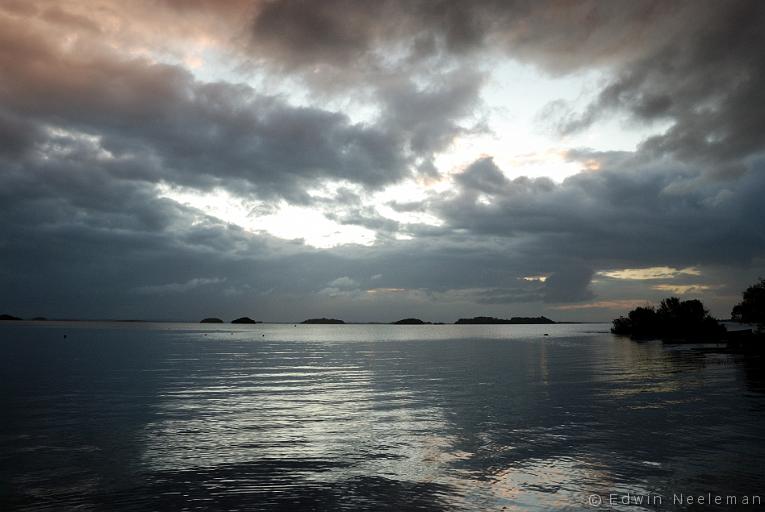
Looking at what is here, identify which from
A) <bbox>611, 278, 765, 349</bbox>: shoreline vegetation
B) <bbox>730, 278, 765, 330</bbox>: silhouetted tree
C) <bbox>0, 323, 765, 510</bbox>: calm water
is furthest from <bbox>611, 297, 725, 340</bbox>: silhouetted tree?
Result: <bbox>0, 323, 765, 510</bbox>: calm water

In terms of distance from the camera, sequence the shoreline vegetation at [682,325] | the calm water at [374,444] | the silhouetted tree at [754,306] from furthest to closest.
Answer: the shoreline vegetation at [682,325], the silhouetted tree at [754,306], the calm water at [374,444]

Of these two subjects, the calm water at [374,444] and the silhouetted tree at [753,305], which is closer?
the calm water at [374,444]

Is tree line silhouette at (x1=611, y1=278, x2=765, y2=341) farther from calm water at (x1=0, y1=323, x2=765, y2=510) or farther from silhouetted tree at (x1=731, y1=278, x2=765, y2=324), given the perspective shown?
calm water at (x1=0, y1=323, x2=765, y2=510)

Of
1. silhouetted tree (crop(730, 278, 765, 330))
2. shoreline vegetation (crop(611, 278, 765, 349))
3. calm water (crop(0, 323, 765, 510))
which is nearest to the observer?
calm water (crop(0, 323, 765, 510))

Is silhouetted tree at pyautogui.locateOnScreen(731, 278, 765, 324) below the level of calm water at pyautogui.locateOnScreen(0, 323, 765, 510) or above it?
above

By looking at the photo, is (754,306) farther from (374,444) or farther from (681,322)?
(374,444)

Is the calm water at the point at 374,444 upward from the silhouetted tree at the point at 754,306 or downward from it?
downward

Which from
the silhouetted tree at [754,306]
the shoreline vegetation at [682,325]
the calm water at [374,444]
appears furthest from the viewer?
the shoreline vegetation at [682,325]

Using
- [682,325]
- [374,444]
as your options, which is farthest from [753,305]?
A: [374,444]

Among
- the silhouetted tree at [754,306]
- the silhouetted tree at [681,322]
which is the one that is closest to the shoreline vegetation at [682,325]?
the silhouetted tree at [681,322]

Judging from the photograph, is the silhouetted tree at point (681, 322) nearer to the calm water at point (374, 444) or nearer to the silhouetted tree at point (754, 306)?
the silhouetted tree at point (754, 306)

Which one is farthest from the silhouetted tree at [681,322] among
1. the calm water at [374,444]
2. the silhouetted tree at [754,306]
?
the calm water at [374,444]

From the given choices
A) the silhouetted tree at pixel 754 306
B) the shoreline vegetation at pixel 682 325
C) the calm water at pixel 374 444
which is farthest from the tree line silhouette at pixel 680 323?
the calm water at pixel 374 444

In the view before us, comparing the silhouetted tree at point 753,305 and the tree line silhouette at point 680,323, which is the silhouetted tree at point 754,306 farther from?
the tree line silhouette at point 680,323
